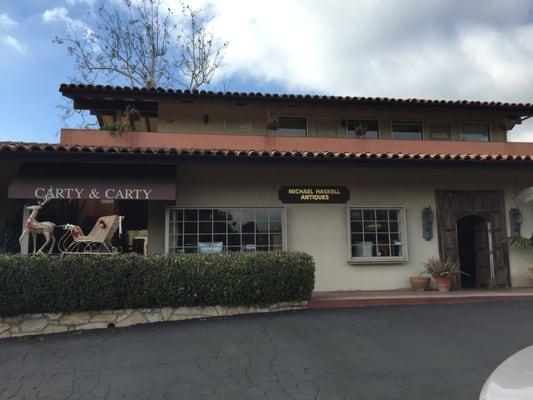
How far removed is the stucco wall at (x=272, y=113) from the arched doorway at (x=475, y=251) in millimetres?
3224

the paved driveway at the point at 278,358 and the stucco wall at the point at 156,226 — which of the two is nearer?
the paved driveway at the point at 278,358

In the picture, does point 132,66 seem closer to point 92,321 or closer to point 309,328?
point 92,321

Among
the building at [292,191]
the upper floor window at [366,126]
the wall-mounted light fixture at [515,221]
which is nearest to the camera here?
the building at [292,191]

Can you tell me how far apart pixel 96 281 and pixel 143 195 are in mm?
2194

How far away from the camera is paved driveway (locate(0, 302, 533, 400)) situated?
17.2ft

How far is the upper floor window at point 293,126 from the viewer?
14.6 metres

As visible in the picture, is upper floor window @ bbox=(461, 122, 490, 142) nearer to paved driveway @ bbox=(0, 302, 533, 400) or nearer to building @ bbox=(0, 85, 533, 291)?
building @ bbox=(0, 85, 533, 291)

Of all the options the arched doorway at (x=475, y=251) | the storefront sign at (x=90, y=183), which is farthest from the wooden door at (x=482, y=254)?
the storefront sign at (x=90, y=183)

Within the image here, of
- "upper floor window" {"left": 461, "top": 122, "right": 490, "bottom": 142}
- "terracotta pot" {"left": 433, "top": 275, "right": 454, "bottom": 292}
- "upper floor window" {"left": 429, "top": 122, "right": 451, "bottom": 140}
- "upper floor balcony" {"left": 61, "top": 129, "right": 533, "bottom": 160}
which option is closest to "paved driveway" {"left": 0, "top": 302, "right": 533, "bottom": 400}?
"terracotta pot" {"left": 433, "top": 275, "right": 454, "bottom": 292}

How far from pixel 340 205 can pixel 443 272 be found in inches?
111

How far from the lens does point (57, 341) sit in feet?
24.8

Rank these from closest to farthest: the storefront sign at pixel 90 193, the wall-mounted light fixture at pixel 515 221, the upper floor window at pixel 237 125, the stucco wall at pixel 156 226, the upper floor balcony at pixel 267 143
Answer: the storefront sign at pixel 90 193 → the stucco wall at pixel 156 226 → the wall-mounted light fixture at pixel 515 221 → the upper floor balcony at pixel 267 143 → the upper floor window at pixel 237 125

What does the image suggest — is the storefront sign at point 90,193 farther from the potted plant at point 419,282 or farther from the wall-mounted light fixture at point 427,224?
the wall-mounted light fixture at point 427,224

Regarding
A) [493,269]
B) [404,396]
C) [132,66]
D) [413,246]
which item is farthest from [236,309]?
[132,66]
